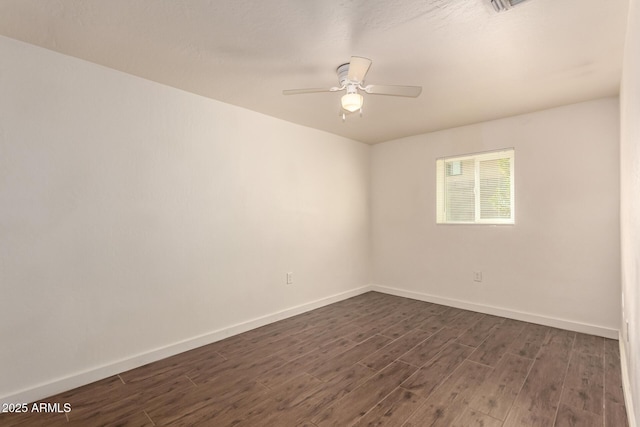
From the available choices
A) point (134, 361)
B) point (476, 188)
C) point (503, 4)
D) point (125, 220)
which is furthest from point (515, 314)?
point (125, 220)

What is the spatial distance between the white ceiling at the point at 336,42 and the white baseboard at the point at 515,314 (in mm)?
2295

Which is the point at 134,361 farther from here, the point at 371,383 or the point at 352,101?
the point at 352,101

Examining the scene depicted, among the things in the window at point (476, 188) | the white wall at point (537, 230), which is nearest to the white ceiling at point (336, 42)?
the white wall at point (537, 230)

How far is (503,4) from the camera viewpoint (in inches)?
63.4

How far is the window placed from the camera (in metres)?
3.68

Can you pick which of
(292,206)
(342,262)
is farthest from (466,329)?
(292,206)

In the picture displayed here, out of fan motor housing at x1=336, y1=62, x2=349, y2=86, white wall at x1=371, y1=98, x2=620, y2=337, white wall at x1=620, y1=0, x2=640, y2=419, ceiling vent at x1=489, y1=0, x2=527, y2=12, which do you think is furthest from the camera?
white wall at x1=371, y1=98, x2=620, y2=337

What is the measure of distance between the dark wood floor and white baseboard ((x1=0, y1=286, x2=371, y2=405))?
0.07 m

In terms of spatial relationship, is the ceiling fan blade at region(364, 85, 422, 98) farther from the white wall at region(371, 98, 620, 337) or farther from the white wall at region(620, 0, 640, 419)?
the white wall at region(371, 98, 620, 337)

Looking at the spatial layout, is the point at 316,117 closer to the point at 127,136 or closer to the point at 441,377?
the point at 127,136

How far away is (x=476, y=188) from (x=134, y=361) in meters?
4.11

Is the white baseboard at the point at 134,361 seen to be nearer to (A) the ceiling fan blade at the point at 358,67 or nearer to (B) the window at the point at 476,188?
(B) the window at the point at 476,188

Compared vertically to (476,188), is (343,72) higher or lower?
higher

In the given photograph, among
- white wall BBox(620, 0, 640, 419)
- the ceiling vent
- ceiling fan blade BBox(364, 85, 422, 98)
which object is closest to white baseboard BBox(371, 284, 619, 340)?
white wall BBox(620, 0, 640, 419)
